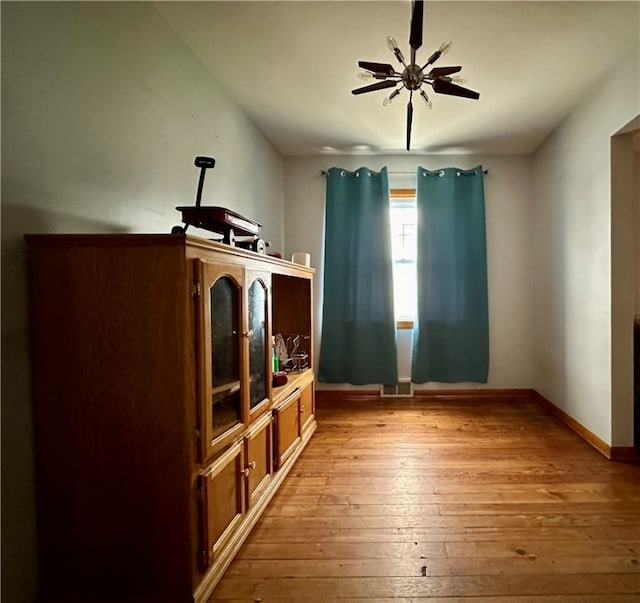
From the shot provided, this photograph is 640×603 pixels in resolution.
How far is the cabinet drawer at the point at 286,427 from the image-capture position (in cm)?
212

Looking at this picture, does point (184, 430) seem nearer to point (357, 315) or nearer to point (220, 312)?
point (220, 312)

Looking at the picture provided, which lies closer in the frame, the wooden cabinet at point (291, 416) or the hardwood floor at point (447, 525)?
the hardwood floor at point (447, 525)

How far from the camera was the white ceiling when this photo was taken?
1.84 metres

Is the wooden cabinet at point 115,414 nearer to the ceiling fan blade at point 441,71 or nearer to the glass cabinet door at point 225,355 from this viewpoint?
the glass cabinet door at point 225,355

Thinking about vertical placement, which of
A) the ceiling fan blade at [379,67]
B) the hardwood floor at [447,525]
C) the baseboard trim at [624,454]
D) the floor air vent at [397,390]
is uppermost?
the ceiling fan blade at [379,67]

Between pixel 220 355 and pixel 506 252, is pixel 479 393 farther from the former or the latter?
pixel 220 355

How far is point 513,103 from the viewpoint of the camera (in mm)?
2779

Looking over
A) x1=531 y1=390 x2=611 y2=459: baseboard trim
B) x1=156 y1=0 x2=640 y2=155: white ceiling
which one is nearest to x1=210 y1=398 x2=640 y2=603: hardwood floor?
x1=531 y1=390 x2=611 y2=459: baseboard trim

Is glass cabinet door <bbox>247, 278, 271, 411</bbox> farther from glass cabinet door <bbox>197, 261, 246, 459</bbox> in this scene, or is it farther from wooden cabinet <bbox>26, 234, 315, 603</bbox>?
wooden cabinet <bbox>26, 234, 315, 603</bbox>

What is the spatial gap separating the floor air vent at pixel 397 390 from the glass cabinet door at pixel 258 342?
7.01ft

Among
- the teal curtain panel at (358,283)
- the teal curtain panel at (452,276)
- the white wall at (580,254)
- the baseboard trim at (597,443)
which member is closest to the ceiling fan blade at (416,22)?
the white wall at (580,254)

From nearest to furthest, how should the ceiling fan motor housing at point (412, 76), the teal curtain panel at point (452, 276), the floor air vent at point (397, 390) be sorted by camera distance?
1. the ceiling fan motor housing at point (412, 76)
2. the teal curtain panel at point (452, 276)
3. the floor air vent at point (397, 390)

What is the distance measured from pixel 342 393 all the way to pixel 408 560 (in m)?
2.37

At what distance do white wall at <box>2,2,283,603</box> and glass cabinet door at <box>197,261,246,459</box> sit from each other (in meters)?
0.54
